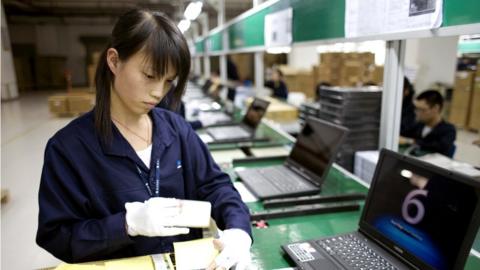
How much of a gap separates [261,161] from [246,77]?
1305cm

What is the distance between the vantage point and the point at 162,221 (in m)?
0.92

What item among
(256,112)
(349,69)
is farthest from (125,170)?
(349,69)

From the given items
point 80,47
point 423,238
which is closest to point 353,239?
point 423,238

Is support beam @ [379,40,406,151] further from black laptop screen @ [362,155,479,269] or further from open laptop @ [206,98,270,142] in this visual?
open laptop @ [206,98,270,142]

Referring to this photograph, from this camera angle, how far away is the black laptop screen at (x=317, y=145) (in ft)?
5.13

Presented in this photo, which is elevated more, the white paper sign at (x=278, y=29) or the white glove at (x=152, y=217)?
the white paper sign at (x=278, y=29)

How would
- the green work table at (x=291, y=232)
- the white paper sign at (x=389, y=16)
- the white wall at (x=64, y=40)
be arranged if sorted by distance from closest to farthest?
the green work table at (x=291, y=232) → the white paper sign at (x=389, y=16) → the white wall at (x=64, y=40)

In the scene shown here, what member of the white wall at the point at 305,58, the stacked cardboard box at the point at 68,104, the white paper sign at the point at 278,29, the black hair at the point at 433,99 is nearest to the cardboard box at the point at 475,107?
the black hair at the point at 433,99

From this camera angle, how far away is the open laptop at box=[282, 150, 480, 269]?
832mm

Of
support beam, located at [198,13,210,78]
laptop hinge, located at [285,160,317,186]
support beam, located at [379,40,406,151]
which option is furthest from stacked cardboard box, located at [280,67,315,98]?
support beam, located at [379,40,406,151]

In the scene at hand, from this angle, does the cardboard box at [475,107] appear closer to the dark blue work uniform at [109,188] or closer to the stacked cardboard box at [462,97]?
the stacked cardboard box at [462,97]

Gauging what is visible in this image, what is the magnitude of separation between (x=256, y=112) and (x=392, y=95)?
147cm

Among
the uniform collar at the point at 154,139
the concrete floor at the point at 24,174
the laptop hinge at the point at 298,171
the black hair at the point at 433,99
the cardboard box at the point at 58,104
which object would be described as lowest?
the concrete floor at the point at 24,174

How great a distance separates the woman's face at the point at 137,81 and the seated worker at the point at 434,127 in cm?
237
